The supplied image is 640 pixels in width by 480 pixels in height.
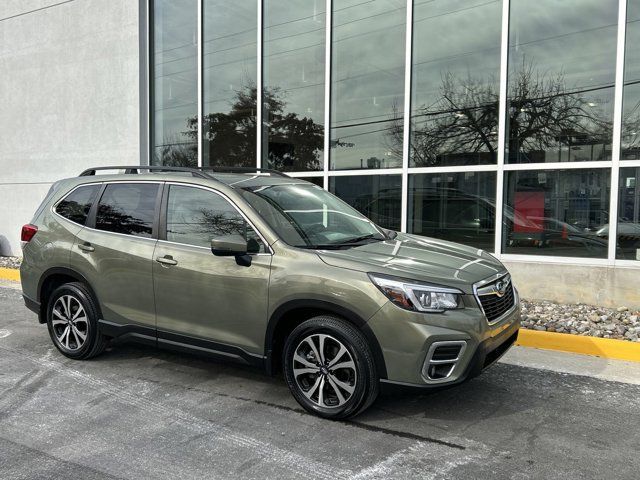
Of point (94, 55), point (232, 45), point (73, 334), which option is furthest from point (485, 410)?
point (94, 55)

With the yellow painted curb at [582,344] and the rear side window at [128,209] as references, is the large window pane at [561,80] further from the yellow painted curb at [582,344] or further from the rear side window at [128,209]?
the rear side window at [128,209]

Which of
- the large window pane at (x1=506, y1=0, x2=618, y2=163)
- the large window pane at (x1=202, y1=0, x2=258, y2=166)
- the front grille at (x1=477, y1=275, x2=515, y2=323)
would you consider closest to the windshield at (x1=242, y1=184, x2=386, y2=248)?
the front grille at (x1=477, y1=275, x2=515, y2=323)

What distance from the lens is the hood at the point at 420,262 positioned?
3586 millimetres

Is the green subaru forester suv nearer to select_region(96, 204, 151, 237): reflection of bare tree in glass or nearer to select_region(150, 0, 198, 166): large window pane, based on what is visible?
select_region(96, 204, 151, 237): reflection of bare tree in glass

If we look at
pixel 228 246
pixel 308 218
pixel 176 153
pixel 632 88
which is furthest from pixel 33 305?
pixel 632 88

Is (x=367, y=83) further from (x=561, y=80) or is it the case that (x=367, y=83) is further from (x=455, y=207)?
(x=561, y=80)

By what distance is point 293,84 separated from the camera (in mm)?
10211

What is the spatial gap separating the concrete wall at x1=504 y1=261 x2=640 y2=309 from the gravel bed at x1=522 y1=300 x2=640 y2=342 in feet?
0.41

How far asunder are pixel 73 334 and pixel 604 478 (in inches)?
177

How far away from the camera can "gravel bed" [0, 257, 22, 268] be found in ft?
38.7

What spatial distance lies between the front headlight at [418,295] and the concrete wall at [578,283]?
14.9 ft

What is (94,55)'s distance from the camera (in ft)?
40.3

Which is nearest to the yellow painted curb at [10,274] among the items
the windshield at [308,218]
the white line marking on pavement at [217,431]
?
the white line marking on pavement at [217,431]

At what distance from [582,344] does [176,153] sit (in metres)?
9.14
